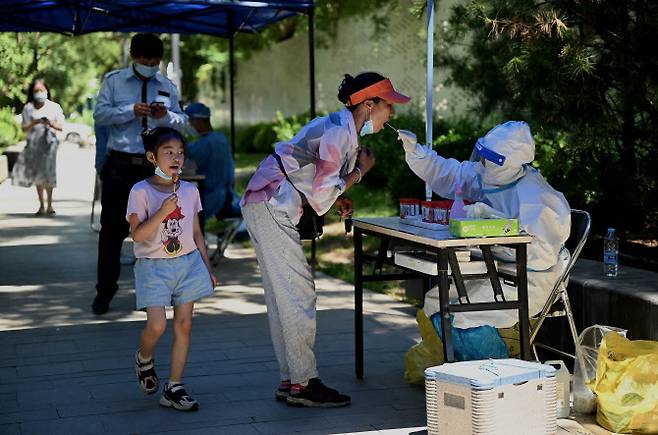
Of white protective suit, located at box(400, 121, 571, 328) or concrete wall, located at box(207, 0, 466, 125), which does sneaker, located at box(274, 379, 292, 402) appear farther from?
concrete wall, located at box(207, 0, 466, 125)

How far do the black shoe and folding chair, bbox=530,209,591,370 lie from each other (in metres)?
3.75

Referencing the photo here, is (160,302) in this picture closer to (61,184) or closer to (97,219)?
(97,219)

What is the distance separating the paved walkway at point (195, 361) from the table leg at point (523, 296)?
0.65m

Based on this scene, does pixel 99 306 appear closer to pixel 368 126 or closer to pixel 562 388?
pixel 368 126

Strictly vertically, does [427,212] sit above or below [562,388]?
above

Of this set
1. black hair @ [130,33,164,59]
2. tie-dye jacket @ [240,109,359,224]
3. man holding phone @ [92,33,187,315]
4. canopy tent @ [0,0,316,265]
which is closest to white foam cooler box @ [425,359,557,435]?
tie-dye jacket @ [240,109,359,224]

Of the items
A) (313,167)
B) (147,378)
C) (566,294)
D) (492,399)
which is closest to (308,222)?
(313,167)

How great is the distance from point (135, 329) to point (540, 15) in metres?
3.50

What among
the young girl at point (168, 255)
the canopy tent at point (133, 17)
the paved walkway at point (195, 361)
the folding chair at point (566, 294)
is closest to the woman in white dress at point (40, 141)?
the canopy tent at point (133, 17)

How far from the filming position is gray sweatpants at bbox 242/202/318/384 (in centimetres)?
565

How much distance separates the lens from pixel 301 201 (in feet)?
18.6

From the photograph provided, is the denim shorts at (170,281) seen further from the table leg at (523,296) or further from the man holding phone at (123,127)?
the man holding phone at (123,127)

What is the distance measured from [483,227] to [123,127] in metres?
3.92

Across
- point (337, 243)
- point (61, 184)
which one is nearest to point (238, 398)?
point (337, 243)
